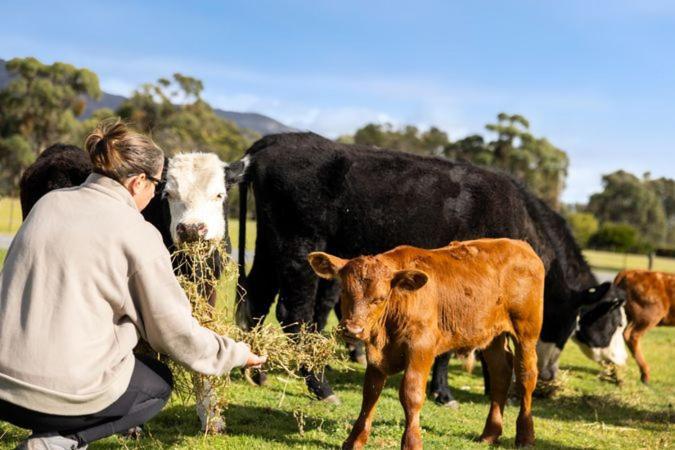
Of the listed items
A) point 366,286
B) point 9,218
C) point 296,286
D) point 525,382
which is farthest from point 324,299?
point 9,218

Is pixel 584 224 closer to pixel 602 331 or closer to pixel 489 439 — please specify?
pixel 602 331

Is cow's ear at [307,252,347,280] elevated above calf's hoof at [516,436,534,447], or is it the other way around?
cow's ear at [307,252,347,280]

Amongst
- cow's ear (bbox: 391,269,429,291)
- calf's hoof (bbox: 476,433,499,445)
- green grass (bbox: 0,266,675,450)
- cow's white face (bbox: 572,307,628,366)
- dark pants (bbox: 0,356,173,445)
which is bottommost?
green grass (bbox: 0,266,675,450)

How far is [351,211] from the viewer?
7566mm

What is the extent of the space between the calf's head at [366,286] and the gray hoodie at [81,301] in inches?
53.9

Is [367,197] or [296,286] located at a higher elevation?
[367,197]

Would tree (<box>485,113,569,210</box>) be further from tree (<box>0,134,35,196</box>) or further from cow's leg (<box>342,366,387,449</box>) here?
cow's leg (<box>342,366,387,449</box>)

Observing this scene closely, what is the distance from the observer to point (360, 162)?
7.74 meters

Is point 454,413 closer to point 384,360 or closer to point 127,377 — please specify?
point 384,360

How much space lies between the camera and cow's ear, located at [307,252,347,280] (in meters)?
4.93

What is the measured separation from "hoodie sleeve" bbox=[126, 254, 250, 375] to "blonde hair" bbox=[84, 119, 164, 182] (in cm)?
52

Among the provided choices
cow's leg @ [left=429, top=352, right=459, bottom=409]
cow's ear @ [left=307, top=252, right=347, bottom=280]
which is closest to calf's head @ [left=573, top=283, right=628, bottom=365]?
cow's leg @ [left=429, top=352, right=459, bottom=409]

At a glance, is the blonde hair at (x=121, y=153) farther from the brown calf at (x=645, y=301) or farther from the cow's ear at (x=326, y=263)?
the brown calf at (x=645, y=301)

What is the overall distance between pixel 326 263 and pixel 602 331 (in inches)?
247
